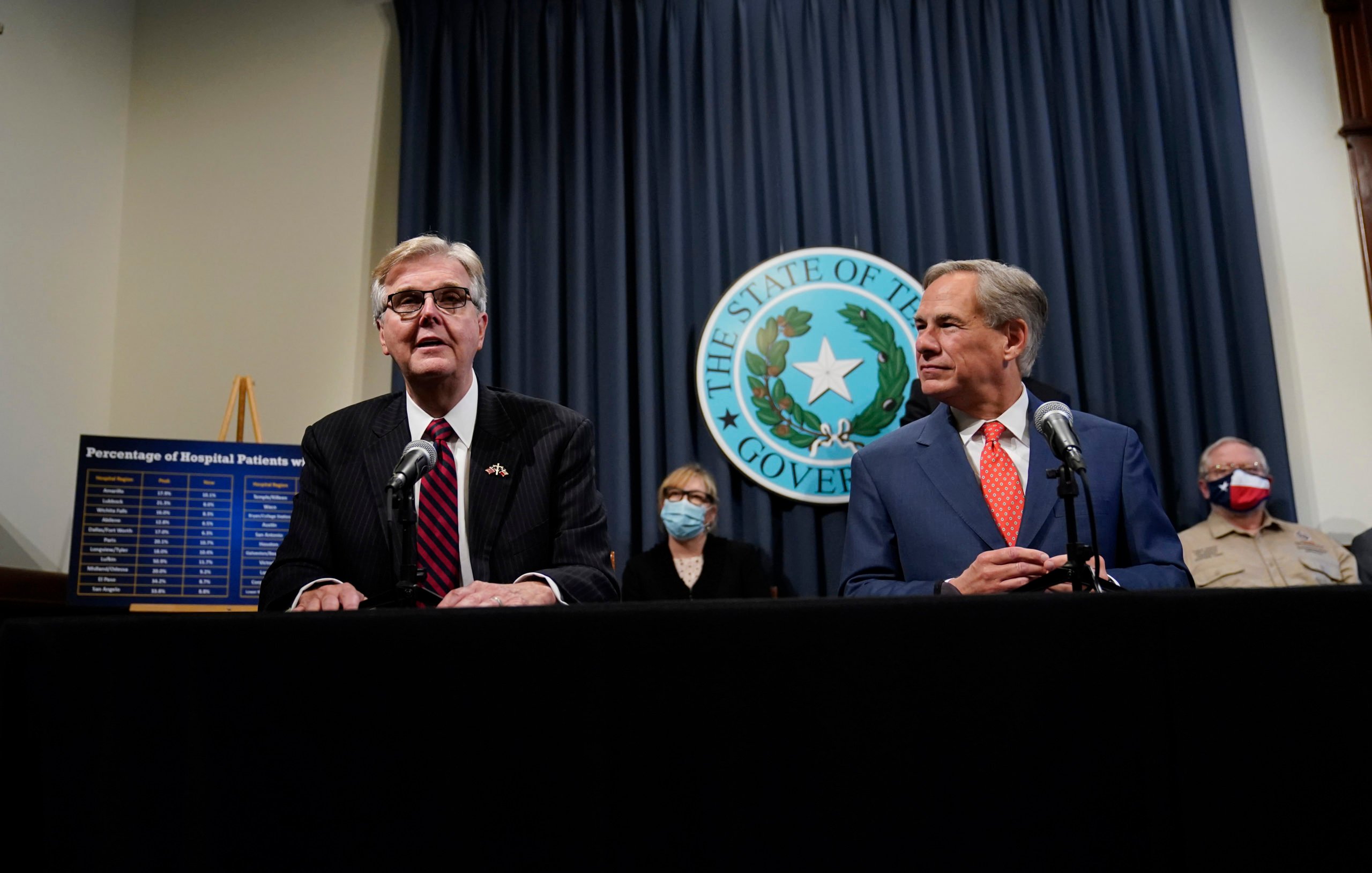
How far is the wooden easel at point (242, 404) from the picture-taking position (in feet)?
14.2

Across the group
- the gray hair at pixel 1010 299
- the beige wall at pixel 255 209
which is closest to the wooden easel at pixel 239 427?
the beige wall at pixel 255 209

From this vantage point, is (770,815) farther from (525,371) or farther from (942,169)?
(942,169)

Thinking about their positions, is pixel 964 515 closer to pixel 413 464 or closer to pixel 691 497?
pixel 413 464

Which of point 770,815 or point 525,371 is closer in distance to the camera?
point 770,815

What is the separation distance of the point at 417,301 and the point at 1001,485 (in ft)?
4.11

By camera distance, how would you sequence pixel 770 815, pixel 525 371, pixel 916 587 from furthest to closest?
pixel 525 371 → pixel 916 587 → pixel 770 815

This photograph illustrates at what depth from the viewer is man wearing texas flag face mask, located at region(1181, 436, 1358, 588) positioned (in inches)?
160

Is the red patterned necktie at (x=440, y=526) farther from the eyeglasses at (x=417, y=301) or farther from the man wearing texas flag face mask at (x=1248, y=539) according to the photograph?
the man wearing texas flag face mask at (x=1248, y=539)

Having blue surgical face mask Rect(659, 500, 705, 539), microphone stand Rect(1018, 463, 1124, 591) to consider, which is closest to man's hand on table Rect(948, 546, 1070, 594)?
microphone stand Rect(1018, 463, 1124, 591)

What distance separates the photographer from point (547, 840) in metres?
1.08

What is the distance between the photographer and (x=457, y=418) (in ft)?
7.27

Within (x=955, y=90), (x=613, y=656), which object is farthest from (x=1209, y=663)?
(x=955, y=90)

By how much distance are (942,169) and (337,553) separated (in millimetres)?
3473

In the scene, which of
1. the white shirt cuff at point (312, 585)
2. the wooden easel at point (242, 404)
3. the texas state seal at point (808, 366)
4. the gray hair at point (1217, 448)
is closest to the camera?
the white shirt cuff at point (312, 585)
